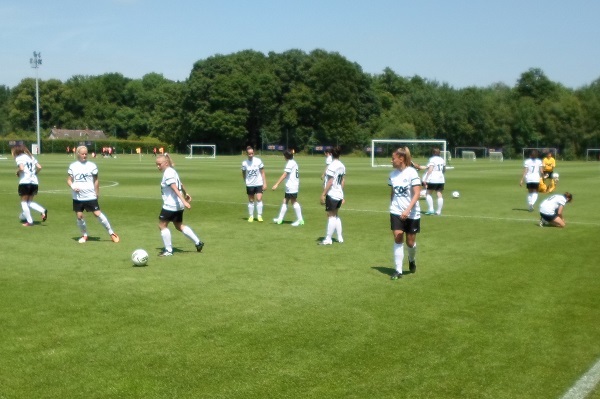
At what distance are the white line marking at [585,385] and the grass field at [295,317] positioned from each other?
0.09 m

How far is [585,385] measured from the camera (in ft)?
21.3

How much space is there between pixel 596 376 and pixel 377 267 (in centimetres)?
612

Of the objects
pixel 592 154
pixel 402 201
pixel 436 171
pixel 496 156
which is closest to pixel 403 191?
pixel 402 201

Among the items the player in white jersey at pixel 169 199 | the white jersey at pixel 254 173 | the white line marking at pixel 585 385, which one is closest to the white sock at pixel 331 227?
the player in white jersey at pixel 169 199

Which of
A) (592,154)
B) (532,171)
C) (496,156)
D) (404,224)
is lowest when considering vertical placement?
(404,224)

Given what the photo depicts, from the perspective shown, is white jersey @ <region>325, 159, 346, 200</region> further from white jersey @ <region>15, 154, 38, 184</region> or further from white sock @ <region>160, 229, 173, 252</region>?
white jersey @ <region>15, 154, 38, 184</region>

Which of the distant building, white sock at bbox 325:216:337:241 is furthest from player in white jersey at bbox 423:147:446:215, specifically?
the distant building

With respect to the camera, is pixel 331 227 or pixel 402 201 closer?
pixel 402 201

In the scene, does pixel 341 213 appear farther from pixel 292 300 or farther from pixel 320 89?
pixel 320 89

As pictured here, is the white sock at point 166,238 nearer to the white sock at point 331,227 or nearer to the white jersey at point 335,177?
the white sock at point 331,227

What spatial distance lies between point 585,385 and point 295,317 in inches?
139

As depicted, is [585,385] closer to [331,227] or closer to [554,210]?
[331,227]

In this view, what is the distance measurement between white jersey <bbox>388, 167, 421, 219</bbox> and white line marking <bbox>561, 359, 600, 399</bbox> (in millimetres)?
4769

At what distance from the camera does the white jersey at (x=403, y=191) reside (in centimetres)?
1136
